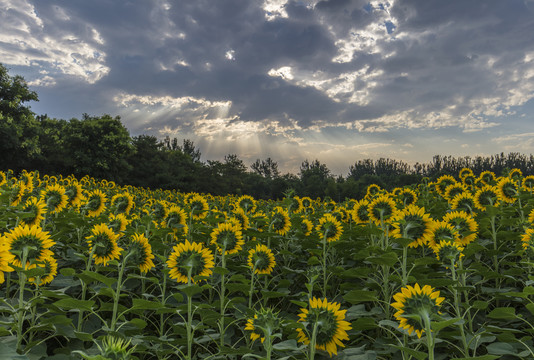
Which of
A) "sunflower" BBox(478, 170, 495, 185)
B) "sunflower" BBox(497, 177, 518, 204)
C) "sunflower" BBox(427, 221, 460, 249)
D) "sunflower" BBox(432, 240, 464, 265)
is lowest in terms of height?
"sunflower" BBox(432, 240, 464, 265)

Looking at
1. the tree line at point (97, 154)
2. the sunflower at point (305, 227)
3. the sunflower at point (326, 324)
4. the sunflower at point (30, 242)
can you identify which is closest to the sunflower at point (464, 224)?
the sunflower at point (305, 227)

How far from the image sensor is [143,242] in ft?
9.21

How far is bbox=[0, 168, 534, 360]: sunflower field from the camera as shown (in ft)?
6.74

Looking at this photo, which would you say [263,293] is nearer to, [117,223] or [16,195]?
[117,223]

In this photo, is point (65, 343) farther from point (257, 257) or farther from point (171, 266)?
point (257, 257)

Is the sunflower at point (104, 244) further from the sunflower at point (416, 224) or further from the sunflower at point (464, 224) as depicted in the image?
the sunflower at point (464, 224)

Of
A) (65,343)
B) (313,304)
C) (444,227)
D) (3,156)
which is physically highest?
(3,156)

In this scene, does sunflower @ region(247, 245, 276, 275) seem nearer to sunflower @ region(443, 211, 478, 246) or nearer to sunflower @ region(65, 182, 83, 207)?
sunflower @ region(443, 211, 478, 246)

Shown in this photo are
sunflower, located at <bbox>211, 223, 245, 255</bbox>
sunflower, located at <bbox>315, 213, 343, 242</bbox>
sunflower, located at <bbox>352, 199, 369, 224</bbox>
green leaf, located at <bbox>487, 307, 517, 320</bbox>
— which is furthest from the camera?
sunflower, located at <bbox>352, 199, 369, 224</bbox>

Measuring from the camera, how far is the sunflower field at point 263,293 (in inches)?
80.9

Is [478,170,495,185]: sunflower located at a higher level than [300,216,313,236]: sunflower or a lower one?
higher

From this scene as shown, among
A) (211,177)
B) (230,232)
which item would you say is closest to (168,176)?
(211,177)

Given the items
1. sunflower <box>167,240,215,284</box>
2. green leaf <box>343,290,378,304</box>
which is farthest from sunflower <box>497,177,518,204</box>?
sunflower <box>167,240,215,284</box>

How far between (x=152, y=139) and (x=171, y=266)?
154ft
